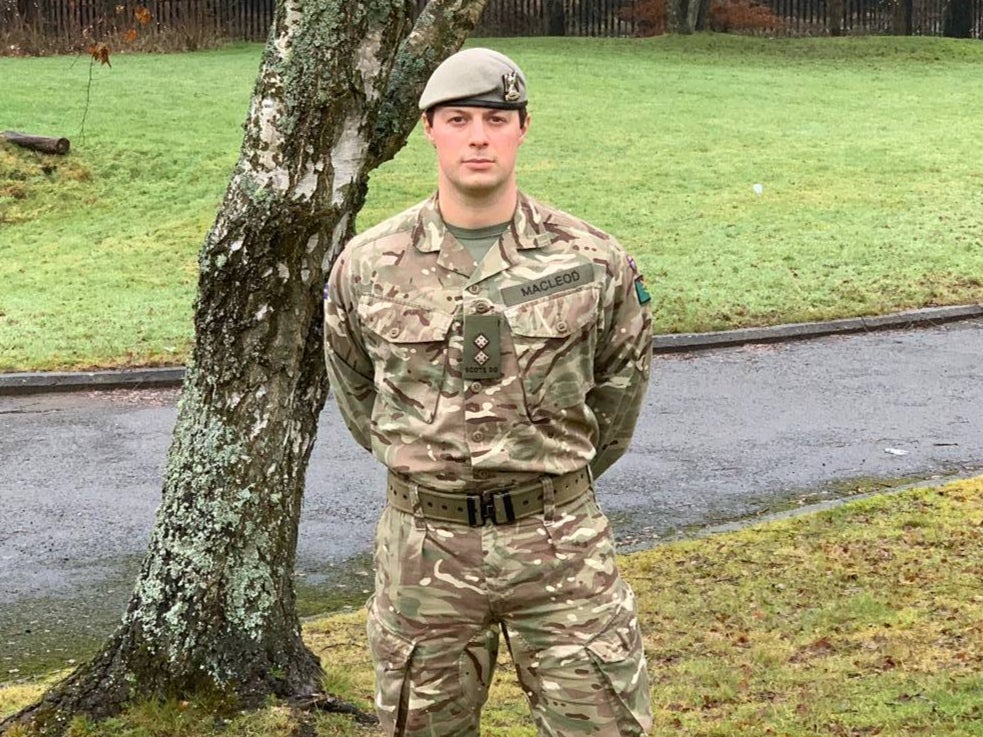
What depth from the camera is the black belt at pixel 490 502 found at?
352 cm

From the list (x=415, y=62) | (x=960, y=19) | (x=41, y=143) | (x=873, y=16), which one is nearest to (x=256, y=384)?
(x=415, y=62)

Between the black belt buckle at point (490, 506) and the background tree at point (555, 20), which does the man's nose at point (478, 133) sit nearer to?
the black belt buckle at point (490, 506)

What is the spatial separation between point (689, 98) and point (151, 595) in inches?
850

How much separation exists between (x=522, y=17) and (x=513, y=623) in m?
35.3

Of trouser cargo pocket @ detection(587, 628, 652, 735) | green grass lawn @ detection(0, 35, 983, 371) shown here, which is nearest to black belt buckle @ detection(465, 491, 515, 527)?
trouser cargo pocket @ detection(587, 628, 652, 735)

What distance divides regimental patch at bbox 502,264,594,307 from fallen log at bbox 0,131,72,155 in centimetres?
1674

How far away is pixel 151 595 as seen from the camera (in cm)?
481

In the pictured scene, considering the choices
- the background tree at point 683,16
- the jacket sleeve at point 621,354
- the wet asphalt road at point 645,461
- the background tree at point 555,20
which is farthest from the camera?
the background tree at point 555,20

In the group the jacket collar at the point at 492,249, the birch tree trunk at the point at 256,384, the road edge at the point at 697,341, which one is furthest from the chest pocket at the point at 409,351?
the road edge at the point at 697,341

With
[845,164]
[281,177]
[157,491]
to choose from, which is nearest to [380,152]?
[281,177]

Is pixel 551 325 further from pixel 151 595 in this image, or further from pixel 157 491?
pixel 157 491

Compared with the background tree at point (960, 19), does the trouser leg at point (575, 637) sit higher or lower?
lower

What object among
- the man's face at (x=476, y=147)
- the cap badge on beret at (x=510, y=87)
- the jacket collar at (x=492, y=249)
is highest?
the cap badge on beret at (x=510, y=87)

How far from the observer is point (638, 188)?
18.1 metres
